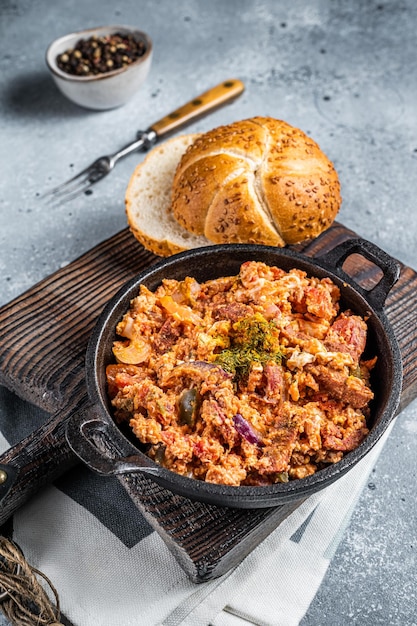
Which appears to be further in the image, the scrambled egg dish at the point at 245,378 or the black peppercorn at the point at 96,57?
the black peppercorn at the point at 96,57

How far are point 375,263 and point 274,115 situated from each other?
9.47ft

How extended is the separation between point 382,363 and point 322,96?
3.64 meters

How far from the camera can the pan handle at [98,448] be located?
3.13m

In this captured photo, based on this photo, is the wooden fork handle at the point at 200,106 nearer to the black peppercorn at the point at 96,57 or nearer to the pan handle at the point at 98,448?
the black peppercorn at the point at 96,57

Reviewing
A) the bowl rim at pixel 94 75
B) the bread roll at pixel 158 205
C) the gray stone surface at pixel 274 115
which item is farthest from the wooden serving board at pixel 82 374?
the bowl rim at pixel 94 75

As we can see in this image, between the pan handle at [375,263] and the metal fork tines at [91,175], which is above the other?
the metal fork tines at [91,175]

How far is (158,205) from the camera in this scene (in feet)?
16.0

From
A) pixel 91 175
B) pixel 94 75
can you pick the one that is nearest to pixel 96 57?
pixel 94 75

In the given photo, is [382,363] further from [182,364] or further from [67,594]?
[67,594]

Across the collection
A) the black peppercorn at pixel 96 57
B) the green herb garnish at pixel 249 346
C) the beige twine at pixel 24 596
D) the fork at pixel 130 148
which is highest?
the black peppercorn at pixel 96 57

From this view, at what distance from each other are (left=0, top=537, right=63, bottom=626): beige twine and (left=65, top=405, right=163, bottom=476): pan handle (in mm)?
712

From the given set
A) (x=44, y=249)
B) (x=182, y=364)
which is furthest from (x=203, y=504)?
(x=44, y=249)

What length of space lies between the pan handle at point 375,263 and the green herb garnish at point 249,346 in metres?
0.60

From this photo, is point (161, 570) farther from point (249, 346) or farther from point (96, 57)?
point (96, 57)
